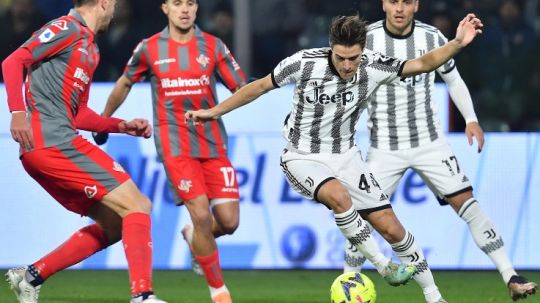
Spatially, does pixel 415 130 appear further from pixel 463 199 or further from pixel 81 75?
pixel 81 75

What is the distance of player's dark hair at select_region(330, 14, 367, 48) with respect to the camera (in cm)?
750

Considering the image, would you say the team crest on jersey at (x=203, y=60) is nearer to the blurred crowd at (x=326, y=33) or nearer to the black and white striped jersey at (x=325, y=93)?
the black and white striped jersey at (x=325, y=93)

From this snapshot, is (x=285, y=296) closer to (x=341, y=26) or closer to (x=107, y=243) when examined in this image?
(x=107, y=243)

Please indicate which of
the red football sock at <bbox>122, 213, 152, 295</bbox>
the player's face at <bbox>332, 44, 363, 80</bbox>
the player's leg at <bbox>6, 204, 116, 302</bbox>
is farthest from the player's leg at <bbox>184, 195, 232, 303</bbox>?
the player's face at <bbox>332, 44, 363, 80</bbox>

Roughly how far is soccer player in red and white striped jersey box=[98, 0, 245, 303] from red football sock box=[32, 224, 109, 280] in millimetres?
1046

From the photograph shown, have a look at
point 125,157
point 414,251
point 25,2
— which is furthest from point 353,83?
point 25,2

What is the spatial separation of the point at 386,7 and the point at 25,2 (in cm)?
476

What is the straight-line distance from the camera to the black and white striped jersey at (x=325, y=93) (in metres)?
7.79

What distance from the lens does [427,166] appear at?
344 inches

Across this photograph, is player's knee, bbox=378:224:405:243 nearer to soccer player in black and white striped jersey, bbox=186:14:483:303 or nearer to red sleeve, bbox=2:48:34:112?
soccer player in black and white striped jersey, bbox=186:14:483:303

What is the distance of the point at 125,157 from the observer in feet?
36.1

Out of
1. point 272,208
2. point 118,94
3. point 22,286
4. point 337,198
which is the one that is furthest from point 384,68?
point 272,208

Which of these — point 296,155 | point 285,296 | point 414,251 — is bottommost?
point 285,296

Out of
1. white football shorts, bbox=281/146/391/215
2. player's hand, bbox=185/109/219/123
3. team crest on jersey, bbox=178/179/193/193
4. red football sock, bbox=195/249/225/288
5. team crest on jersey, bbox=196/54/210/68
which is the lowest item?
red football sock, bbox=195/249/225/288
